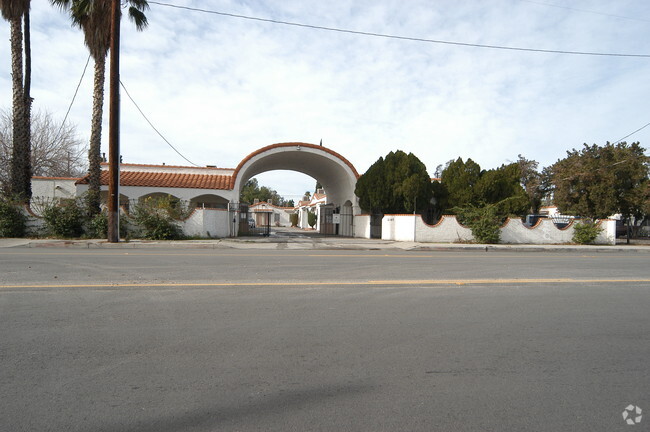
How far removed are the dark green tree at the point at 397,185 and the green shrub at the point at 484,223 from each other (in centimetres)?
269

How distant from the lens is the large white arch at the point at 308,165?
83.5 feet

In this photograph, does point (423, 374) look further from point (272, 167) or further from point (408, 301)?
point (272, 167)

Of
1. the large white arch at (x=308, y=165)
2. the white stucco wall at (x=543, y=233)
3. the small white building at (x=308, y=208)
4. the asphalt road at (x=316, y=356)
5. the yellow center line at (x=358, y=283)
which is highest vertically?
the large white arch at (x=308, y=165)

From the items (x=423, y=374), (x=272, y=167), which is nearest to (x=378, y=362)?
(x=423, y=374)

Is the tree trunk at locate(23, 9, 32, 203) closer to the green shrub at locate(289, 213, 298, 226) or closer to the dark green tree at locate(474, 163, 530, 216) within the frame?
the dark green tree at locate(474, 163, 530, 216)

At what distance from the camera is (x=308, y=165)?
30.3m

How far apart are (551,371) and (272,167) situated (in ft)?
93.1

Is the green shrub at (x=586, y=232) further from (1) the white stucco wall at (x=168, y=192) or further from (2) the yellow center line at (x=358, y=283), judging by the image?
(1) the white stucco wall at (x=168, y=192)

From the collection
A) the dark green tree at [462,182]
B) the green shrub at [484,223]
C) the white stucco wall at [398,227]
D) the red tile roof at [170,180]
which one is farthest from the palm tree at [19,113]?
the dark green tree at [462,182]

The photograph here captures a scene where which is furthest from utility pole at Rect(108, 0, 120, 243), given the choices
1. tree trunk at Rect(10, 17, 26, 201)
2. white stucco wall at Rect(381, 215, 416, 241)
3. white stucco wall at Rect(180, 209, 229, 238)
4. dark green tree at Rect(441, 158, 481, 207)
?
dark green tree at Rect(441, 158, 481, 207)

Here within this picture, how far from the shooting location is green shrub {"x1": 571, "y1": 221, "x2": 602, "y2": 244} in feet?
75.5

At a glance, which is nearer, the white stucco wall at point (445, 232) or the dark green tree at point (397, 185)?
the white stucco wall at point (445, 232)

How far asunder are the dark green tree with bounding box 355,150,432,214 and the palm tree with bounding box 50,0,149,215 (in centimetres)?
1523

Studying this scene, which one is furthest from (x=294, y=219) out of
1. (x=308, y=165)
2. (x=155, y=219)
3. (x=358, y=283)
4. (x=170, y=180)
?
(x=358, y=283)
